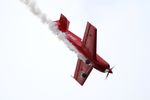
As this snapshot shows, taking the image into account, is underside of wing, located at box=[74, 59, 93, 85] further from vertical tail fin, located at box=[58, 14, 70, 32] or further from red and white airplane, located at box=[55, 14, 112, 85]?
vertical tail fin, located at box=[58, 14, 70, 32]

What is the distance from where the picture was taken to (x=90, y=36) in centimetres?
5675

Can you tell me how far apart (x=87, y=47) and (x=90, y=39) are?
1528mm

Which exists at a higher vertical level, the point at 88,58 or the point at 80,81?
the point at 88,58

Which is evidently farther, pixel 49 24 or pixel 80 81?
pixel 80 81

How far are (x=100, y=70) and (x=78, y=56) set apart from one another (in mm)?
3202

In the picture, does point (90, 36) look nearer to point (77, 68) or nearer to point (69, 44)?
point (69, 44)

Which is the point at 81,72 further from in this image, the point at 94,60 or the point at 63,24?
the point at 63,24

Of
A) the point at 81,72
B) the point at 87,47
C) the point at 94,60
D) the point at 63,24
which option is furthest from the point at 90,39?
the point at 81,72

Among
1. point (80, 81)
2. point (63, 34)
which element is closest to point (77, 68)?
point (80, 81)

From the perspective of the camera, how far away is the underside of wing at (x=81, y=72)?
62.7m

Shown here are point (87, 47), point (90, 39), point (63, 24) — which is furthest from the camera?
point (63, 24)

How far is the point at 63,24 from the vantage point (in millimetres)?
61875

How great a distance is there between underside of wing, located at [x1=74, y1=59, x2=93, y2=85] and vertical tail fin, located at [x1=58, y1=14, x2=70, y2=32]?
16.1ft

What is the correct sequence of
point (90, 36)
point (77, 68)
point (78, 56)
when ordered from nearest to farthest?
1. point (90, 36)
2. point (78, 56)
3. point (77, 68)
